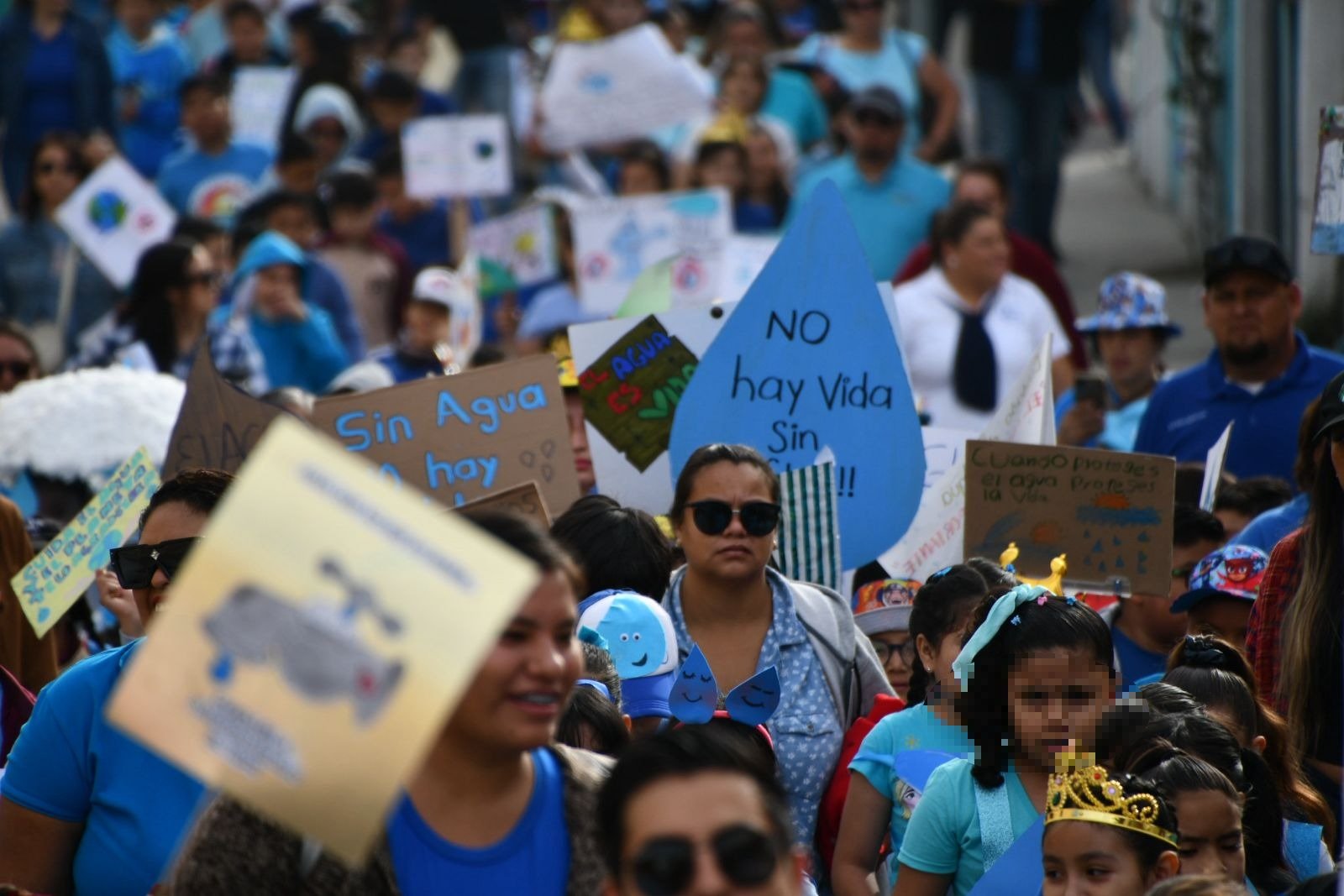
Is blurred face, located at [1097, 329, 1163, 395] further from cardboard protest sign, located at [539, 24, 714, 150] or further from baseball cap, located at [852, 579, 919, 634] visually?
cardboard protest sign, located at [539, 24, 714, 150]

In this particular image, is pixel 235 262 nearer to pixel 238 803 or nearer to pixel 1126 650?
pixel 1126 650

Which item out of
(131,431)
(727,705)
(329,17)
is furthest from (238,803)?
(329,17)

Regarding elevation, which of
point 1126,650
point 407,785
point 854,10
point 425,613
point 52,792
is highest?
point 854,10

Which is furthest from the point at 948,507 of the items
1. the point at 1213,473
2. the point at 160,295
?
the point at 160,295

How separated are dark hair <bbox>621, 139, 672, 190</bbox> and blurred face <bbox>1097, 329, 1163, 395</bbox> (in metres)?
4.16

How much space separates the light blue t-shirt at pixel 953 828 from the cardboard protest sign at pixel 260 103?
39.2 ft

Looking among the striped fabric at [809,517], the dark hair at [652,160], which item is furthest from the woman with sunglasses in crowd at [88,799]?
the dark hair at [652,160]

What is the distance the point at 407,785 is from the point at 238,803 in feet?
0.77

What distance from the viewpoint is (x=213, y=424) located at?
6492mm

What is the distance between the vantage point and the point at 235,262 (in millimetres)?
12094

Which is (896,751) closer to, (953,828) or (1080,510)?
(953,828)

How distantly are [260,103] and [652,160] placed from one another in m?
4.20

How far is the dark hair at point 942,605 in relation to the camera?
4938mm

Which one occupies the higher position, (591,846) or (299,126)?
(299,126)
